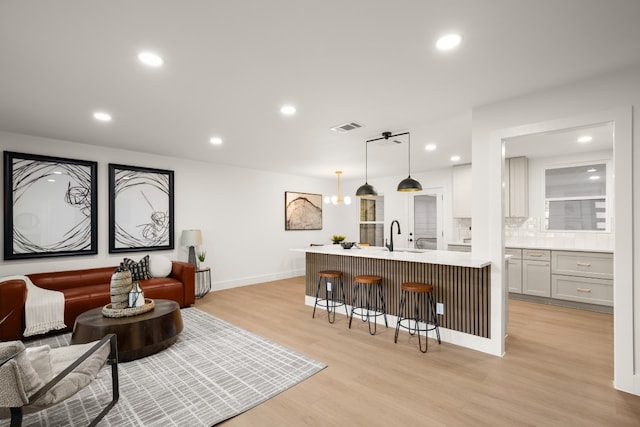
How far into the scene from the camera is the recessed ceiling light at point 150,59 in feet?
7.28

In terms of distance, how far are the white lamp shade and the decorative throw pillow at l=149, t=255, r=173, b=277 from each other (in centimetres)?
47

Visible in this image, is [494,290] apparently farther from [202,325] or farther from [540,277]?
[202,325]

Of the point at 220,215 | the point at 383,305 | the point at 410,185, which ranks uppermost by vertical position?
the point at 410,185

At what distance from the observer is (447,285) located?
358 centimetres

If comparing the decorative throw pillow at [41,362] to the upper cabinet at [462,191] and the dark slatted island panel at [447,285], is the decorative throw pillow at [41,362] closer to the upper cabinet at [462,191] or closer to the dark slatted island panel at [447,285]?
the dark slatted island panel at [447,285]

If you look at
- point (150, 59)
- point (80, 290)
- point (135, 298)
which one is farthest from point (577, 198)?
point (80, 290)

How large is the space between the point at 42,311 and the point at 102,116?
7.94ft

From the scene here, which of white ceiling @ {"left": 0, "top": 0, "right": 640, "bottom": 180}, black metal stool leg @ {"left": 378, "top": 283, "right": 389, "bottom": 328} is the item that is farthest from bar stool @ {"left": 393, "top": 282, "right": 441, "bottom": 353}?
white ceiling @ {"left": 0, "top": 0, "right": 640, "bottom": 180}

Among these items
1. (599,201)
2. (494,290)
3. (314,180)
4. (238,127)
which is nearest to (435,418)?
(494,290)

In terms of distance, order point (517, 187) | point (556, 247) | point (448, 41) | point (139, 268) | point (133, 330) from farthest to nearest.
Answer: point (517, 187) → point (556, 247) → point (139, 268) → point (133, 330) → point (448, 41)

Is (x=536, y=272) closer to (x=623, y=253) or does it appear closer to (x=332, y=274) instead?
(x=623, y=253)

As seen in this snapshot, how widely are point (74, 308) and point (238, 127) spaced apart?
3.10 metres

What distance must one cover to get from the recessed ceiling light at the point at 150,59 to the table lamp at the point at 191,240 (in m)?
3.68

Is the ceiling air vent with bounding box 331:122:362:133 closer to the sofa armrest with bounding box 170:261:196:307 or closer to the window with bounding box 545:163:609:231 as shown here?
the sofa armrest with bounding box 170:261:196:307
